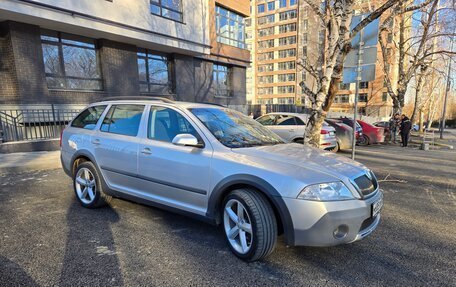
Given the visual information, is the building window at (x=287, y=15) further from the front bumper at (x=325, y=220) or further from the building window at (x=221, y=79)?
the front bumper at (x=325, y=220)

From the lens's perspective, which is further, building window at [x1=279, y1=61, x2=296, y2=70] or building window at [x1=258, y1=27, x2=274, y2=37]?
building window at [x1=258, y1=27, x2=274, y2=37]

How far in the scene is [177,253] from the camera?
3119 millimetres

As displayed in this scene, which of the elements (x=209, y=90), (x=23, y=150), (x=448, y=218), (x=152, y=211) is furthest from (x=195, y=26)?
(x=448, y=218)

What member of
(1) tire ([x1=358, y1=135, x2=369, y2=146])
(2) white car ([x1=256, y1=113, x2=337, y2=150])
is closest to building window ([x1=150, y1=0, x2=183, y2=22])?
(2) white car ([x1=256, y1=113, x2=337, y2=150])

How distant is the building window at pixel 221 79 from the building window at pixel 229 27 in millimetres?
1753

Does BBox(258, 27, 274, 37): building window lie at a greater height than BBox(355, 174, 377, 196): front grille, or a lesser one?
greater

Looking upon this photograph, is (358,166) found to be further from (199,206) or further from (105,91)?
(105,91)

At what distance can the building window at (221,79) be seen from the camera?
770 inches

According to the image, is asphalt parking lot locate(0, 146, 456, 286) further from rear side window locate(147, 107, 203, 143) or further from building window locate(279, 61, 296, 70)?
building window locate(279, 61, 296, 70)

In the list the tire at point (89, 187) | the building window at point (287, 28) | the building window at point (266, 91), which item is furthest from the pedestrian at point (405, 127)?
the building window at point (266, 91)

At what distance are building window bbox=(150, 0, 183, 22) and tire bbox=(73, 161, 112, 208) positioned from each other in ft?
37.5

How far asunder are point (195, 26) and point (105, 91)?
20.4 ft

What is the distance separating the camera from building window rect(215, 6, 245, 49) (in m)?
18.5

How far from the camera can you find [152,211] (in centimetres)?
433
